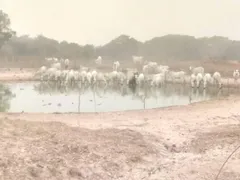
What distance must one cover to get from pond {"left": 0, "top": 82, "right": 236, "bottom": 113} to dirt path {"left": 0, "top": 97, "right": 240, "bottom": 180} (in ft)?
8.28

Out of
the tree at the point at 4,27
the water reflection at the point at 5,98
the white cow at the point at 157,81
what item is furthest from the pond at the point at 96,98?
the tree at the point at 4,27

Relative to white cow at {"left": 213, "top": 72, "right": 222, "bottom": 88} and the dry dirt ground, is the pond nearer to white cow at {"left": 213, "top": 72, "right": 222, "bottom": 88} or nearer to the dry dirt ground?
white cow at {"left": 213, "top": 72, "right": 222, "bottom": 88}

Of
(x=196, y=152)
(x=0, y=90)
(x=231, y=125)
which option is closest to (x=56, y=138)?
(x=196, y=152)

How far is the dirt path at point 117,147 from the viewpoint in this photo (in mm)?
7422

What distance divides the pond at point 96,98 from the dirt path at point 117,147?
2.52 meters

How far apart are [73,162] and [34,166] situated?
0.67 meters

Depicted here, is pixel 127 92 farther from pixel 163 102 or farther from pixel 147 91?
pixel 163 102

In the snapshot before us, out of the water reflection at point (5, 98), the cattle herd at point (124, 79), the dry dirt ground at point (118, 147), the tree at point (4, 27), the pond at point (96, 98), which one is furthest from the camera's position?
the tree at point (4, 27)

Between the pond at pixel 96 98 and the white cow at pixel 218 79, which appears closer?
the pond at pixel 96 98

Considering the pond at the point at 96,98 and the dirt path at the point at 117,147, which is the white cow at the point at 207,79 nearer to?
the pond at the point at 96,98

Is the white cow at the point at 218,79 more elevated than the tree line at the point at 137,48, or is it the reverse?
the tree line at the point at 137,48

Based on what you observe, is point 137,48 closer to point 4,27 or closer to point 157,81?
point 4,27

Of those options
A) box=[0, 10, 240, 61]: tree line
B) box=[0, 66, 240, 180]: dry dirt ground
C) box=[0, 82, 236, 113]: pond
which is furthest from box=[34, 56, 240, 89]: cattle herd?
box=[0, 10, 240, 61]: tree line

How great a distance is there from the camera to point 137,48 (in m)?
50.8
